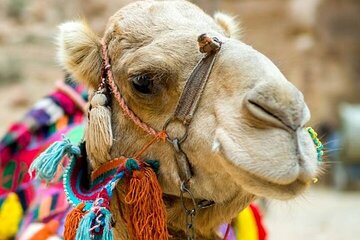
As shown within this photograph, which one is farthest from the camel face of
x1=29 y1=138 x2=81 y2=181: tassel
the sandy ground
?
the sandy ground

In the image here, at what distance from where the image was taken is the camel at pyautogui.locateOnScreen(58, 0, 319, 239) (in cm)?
159

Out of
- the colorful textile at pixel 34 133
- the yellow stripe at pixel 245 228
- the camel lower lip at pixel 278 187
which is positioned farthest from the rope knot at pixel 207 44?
the colorful textile at pixel 34 133

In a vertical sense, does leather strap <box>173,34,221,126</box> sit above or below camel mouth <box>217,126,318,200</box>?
above

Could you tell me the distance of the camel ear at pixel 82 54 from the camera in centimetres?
216

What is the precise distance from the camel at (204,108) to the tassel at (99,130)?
2 cm

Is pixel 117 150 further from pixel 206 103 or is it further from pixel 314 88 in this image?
pixel 314 88

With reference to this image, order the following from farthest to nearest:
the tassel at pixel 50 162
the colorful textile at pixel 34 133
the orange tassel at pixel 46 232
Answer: the colorful textile at pixel 34 133 → the orange tassel at pixel 46 232 → the tassel at pixel 50 162

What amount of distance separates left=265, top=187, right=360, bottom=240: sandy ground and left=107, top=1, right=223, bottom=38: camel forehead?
3210 millimetres

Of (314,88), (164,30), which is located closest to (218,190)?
(164,30)

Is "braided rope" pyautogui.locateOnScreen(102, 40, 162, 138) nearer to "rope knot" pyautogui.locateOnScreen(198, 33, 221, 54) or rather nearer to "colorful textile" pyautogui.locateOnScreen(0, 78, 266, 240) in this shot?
"rope knot" pyautogui.locateOnScreen(198, 33, 221, 54)

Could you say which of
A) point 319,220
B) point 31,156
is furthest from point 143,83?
point 319,220

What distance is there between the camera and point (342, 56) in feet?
34.0

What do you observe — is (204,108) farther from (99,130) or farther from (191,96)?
(99,130)

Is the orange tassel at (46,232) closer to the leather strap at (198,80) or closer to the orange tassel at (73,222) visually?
the orange tassel at (73,222)
